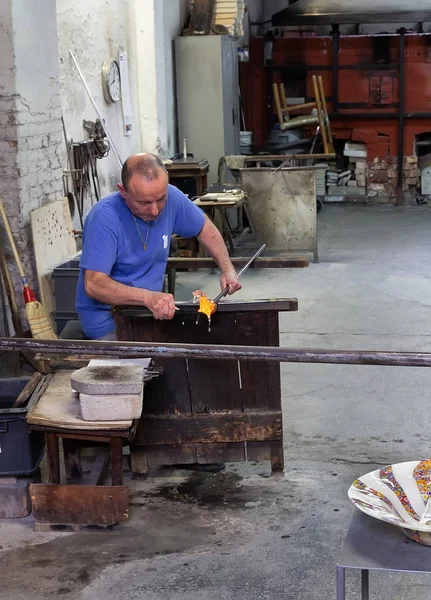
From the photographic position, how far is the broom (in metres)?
5.46

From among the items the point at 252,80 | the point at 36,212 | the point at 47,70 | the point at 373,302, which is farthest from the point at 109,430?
the point at 252,80

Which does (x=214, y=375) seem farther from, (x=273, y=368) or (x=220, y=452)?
(x=220, y=452)

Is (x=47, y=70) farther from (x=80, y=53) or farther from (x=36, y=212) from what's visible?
(x=80, y=53)

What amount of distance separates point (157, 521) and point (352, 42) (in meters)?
10.6

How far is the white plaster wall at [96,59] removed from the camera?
7.45 meters

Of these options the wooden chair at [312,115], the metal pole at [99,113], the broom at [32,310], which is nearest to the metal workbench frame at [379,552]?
the broom at [32,310]

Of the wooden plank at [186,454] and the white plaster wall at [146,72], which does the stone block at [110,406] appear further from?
the white plaster wall at [146,72]

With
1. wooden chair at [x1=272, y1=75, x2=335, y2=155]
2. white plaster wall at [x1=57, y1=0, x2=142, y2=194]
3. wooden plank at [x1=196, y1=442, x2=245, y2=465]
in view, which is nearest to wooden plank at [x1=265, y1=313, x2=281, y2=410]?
wooden plank at [x1=196, y1=442, x2=245, y2=465]

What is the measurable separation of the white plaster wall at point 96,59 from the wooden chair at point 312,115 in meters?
4.01

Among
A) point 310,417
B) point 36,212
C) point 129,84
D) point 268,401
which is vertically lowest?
point 310,417

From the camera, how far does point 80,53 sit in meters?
7.75

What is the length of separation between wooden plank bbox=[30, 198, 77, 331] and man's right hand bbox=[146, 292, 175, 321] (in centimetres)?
207

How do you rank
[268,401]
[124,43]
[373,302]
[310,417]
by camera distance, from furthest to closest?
[124,43]
[373,302]
[310,417]
[268,401]

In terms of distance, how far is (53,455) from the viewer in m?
3.83
